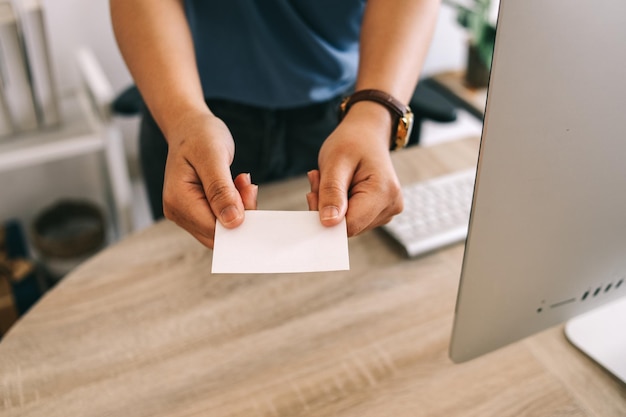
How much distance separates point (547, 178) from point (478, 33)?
111 centimetres

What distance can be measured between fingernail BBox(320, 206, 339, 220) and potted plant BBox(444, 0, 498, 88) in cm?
94

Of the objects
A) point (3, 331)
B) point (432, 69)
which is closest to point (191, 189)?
point (3, 331)

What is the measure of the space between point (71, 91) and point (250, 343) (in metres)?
1.18

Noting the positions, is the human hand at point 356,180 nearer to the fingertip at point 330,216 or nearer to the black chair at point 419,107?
the fingertip at point 330,216

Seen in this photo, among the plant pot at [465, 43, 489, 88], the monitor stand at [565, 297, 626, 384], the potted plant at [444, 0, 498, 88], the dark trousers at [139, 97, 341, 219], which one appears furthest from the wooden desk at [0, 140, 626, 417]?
the plant pot at [465, 43, 489, 88]

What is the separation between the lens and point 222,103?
81 cm

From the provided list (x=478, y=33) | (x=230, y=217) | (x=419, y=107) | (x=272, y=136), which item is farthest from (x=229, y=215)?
(x=478, y=33)

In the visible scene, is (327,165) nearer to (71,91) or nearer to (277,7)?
(277,7)

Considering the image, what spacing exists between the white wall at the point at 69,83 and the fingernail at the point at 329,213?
1.16 m

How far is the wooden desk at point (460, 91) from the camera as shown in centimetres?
152

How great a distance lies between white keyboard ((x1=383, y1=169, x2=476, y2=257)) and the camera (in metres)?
0.79

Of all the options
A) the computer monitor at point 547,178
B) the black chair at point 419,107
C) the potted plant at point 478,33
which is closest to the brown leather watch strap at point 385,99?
the computer monitor at point 547,178

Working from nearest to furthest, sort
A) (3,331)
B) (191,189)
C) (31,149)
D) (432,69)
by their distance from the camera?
1. (191,189)
2. (31,149)
3. (3,331)
4. (432,69)

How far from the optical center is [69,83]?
1573 mm
